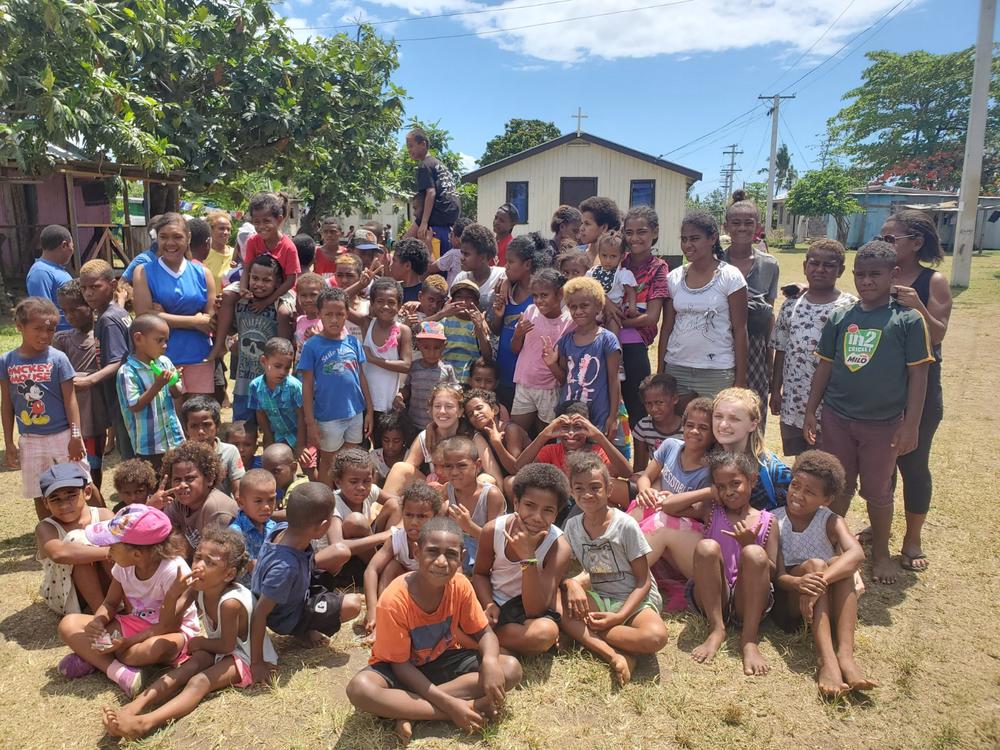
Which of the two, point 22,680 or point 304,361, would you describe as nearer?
point 22,680

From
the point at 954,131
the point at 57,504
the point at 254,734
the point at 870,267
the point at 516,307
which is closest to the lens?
the point at 254,734

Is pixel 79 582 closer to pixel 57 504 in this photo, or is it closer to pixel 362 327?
pixel 57 504

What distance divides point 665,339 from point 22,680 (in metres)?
4.02

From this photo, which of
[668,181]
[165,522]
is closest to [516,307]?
[165,522]

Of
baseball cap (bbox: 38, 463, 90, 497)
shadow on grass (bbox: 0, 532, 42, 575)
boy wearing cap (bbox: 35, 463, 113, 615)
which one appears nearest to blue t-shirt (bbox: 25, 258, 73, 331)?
shadow on grass (bbox: 0, 532, 42, 575)

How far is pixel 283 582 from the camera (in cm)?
313

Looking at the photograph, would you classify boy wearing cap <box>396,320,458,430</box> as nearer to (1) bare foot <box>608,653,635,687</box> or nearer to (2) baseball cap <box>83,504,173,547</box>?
(2) baseball cap <box>83,504,173,547</box>

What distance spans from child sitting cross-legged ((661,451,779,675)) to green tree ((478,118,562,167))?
127 feet

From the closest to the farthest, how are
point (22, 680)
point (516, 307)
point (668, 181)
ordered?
point (22, 680), point (516, 307), point (668, 181)

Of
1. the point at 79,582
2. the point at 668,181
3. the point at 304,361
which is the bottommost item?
the point at 79,582

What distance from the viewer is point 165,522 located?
3.08 m

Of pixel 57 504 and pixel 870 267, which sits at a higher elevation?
pixel 870 267

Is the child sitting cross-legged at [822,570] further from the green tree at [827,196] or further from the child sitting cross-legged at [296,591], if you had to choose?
the green tree at [827,196]

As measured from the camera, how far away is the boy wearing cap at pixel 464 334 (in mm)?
4934
